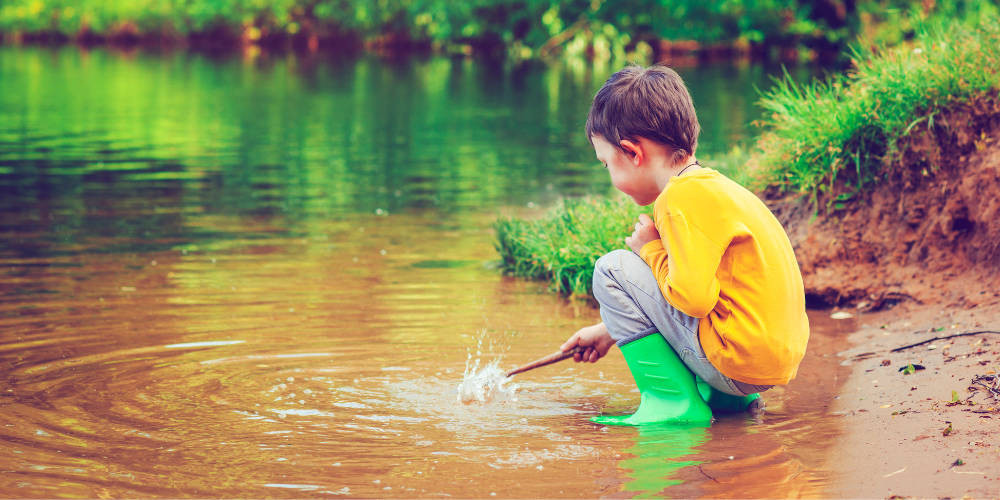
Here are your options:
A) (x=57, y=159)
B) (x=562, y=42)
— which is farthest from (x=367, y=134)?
(x=562, y=42)

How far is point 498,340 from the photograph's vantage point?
524cm

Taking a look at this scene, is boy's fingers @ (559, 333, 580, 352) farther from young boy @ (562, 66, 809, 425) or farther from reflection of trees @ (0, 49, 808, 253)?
reflection of trees @ (0, 49, 808, 253)

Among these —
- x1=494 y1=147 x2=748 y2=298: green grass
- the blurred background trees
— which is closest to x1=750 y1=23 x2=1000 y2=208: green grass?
x1=494 y1=147 x2=748 y2=298: green grass

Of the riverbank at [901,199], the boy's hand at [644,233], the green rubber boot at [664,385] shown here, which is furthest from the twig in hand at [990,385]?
the boy's hand at [644,233]

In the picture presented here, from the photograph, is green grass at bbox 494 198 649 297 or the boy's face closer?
Result: the boy's face

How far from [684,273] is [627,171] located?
1.51ft

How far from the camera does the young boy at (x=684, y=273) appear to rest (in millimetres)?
3467

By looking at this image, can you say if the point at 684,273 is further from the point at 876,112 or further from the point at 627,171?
the point at 876,112

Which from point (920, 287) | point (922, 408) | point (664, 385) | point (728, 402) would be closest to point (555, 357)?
point (664, 385)

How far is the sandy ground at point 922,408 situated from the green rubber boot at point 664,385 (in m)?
0.50

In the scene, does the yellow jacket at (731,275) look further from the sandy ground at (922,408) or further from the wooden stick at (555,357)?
the wooden stick at (555,357)

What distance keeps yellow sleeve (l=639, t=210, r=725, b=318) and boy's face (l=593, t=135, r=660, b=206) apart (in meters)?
0.24

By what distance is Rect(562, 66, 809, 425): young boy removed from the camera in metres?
3.47

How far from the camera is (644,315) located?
149 inches
